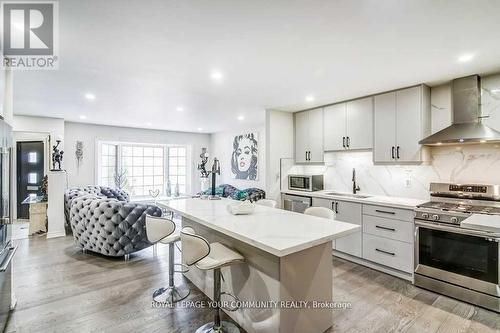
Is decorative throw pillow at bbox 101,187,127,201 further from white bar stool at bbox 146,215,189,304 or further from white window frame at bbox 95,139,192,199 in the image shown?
white bar stool at bbox 146,215,189,304

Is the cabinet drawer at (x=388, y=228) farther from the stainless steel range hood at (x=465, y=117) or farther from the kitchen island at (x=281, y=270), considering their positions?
the kitchen island at (x=281, y=270)

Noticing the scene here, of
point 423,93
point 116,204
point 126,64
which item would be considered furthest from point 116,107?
point 423,93

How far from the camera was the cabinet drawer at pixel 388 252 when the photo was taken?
3.04 metres

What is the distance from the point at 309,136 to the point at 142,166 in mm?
5130

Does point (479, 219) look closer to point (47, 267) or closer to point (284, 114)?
point (284, 114)

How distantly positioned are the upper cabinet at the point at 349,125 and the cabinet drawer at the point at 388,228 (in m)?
1.13

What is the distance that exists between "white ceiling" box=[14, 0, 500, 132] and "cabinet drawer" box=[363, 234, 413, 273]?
2.07 m

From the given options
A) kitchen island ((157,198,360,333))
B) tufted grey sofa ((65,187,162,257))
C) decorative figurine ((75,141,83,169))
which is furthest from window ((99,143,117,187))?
kitchen island ((157,198,360,333))

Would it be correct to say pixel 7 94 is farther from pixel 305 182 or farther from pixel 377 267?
pixel 377 267

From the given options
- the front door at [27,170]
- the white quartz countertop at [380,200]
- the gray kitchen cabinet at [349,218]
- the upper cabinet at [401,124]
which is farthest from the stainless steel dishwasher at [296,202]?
the front door at [27,170]

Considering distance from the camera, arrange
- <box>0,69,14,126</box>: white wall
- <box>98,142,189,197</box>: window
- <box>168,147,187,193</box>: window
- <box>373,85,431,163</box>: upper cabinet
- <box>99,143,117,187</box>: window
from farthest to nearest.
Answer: <box>168,147,187,193</box>: window < <box>98,142,189,197</box>: window < <box>99,143,117,187</box>: window < <box>373,85,431,163</box>: upper cabinet < <box>0,69,14,126</box>: white wall

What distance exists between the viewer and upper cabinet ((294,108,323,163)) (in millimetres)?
4430

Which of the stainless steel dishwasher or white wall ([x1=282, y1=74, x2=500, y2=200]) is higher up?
white wall ([x1=282, y1=74, x2=500, y2=200])

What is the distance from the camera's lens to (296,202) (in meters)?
4.35
